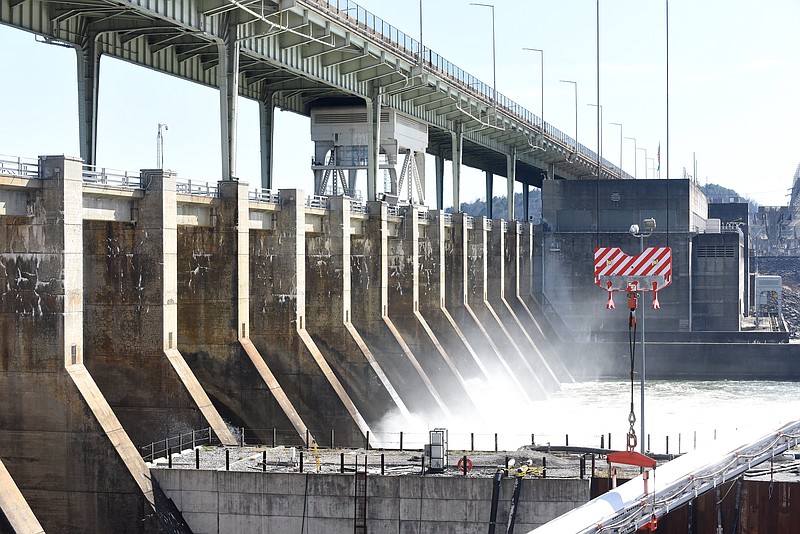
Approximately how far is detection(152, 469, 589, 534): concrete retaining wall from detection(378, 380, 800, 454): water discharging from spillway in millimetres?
12181

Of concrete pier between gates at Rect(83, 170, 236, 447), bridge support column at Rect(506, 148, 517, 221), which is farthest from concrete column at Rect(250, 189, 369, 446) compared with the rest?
bridge support column at Rect(506, 148, 517, 221)

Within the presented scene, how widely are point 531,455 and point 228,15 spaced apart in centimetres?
1666

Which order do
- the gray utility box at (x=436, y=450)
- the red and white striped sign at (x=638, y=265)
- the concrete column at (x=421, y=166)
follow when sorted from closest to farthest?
the red and white striped sign at (x=638, y=265) → the gray utility box at (x=436, y=450) → the concrete column at (x=421, y=166)

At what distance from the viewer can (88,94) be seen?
3147 cm

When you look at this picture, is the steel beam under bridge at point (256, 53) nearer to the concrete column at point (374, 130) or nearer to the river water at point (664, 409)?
the concrete column at point (374, 130)

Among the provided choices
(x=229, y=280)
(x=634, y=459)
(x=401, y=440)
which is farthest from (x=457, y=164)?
(x=634, y=459)

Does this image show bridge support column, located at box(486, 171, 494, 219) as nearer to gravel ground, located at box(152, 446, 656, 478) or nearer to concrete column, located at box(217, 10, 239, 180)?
concrete column, located at box(217, 10, 239, 180)

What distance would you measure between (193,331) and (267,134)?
49.3 ft

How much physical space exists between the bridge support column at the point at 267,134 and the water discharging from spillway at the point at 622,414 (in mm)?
11896

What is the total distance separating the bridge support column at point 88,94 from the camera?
3152cm

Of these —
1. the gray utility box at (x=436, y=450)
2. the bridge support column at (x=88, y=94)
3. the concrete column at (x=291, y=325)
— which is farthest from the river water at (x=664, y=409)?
the bridge support column at (x=88, y=94)

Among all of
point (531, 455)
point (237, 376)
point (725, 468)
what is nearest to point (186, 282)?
point (237, 376)

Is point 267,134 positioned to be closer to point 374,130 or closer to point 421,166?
point 374,130

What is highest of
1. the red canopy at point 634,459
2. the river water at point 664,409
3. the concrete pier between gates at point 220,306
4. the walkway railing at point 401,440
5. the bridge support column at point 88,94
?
the bridge support column at point 88,94
